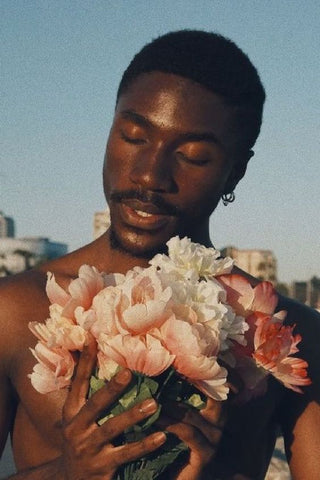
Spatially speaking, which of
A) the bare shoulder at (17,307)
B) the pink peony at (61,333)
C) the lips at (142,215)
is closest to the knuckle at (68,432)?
the pink peony at (61,333)

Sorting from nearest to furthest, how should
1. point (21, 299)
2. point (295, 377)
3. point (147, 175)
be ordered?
point (295, 377), point (147, 175), point (21, 299)

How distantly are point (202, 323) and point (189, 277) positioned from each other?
0.17m

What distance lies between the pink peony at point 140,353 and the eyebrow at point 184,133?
1.29m

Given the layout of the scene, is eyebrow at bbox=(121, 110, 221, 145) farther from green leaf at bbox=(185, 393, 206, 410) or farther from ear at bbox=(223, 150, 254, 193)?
green leaf at bbox=(185, 393, 206, 410)

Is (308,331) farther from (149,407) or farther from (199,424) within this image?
(149,407)

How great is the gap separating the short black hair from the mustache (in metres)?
0.54

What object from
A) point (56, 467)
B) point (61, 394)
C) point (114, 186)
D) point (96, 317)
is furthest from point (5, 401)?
point (96, 317)

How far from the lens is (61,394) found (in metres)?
3.88

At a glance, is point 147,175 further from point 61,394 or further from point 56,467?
point 56,467

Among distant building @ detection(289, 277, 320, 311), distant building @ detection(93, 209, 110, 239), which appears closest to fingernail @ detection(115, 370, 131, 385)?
distant building @ detection(93, 209, 110, 239)

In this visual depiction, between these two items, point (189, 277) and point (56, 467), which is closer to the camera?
point (189, 277)

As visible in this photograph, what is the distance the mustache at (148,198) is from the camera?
380 cm

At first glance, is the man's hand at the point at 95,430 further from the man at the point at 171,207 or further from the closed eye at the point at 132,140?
the closed eye at the point at 132,140

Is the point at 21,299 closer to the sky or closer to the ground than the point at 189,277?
closer to the ground
